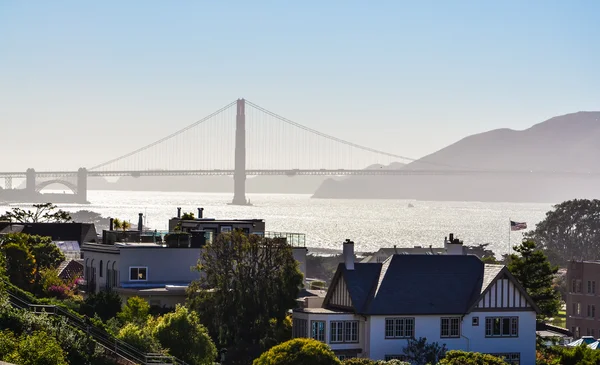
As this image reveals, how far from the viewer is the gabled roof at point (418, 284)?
5028 cm

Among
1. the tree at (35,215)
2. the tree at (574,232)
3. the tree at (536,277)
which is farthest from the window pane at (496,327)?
the tree at (574,232)

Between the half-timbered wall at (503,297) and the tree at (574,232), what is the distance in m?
109

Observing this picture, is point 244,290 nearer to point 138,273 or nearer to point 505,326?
point 138,273

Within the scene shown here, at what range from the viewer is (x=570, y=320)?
296ft

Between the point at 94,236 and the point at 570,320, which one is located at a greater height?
the point at 94,236

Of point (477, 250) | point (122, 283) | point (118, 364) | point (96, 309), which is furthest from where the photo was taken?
point (477, 250)

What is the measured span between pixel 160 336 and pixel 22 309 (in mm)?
8192

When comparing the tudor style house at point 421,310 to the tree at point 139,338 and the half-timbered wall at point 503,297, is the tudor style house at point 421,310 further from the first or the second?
the tree at point 139,338

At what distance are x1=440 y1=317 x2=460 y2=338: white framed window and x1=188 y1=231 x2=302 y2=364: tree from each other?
620 cm

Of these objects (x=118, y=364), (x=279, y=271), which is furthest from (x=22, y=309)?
(x=279, y=271)

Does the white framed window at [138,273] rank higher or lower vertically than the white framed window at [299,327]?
higher

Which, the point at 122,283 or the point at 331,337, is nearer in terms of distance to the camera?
the point at 331,337

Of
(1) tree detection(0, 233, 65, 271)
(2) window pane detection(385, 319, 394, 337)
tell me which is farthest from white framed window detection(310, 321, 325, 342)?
(1) tree detection(0, 233, 65, 271)

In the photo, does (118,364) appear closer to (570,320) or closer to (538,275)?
(538,275)
